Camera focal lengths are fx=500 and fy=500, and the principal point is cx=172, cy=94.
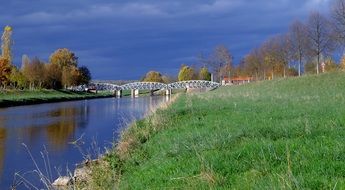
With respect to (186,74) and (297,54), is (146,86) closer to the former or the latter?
(186,74)

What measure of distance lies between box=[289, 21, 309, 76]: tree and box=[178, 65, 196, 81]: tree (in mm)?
88533

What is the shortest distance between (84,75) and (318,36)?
307 ft

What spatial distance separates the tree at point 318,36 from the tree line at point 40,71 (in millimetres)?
61031

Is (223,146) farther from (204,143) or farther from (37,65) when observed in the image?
(37,65)

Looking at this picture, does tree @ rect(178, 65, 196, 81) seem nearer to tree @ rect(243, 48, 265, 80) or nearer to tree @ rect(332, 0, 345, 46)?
tree @ rect(243, 48, 265, 80)

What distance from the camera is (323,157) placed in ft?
27.2

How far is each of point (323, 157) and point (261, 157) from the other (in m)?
1.10

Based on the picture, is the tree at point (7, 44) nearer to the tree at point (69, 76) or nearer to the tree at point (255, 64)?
the tree at point (69, 76)

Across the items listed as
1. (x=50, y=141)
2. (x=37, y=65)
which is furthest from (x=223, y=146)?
(x=37, y=65)

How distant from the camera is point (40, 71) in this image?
118 metres

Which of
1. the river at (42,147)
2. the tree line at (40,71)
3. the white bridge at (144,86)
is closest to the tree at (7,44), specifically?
the tree line at (40,71)

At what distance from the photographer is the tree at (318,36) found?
68188 mm

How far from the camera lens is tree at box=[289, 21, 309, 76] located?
239 feet

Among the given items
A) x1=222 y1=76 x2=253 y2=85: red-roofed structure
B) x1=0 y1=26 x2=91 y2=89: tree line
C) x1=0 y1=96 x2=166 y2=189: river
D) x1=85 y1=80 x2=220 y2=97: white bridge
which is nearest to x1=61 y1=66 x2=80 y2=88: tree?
x1=0 y1=26 x2=91 y2=89: tree line
